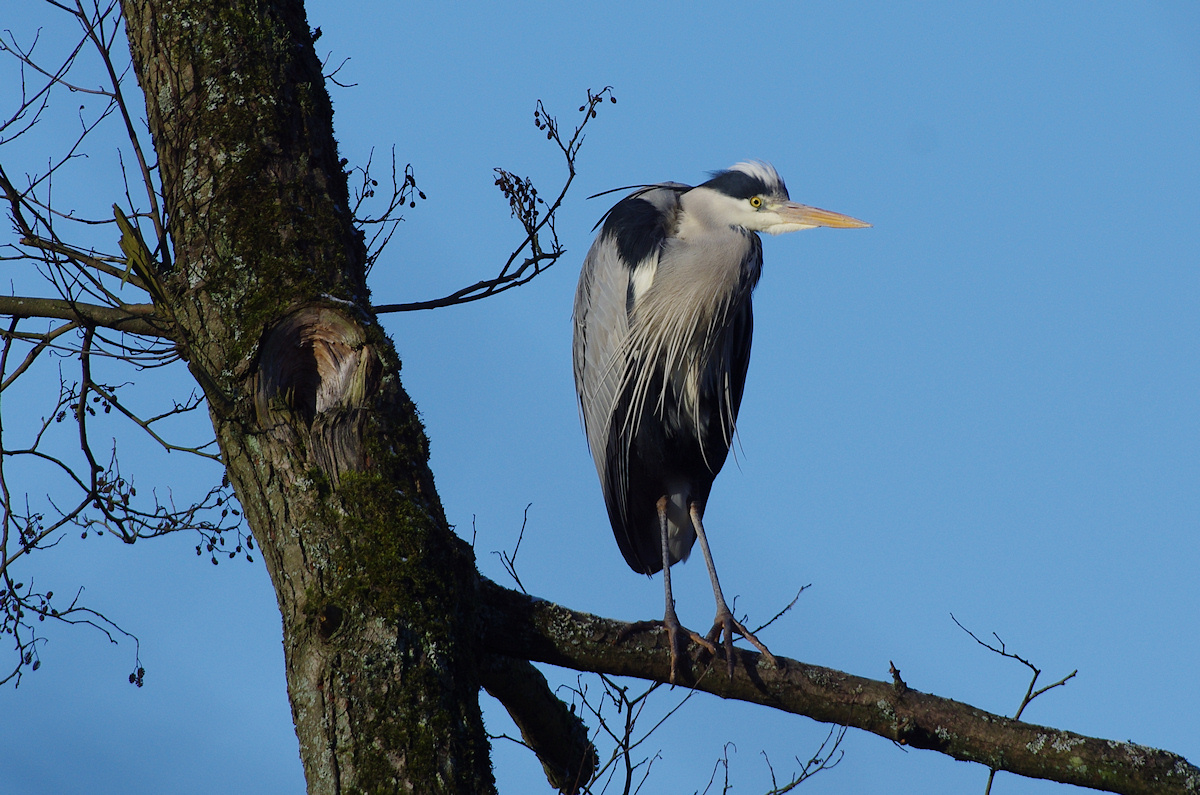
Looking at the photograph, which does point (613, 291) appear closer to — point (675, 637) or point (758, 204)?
point (758, 204)

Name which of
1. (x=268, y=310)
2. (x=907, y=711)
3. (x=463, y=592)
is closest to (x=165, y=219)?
(x=268, y=310)

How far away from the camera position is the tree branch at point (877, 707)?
Answer: 2.51m

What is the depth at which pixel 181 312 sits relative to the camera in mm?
2506

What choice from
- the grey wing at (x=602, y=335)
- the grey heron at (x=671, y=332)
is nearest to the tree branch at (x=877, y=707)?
the grey heron at (x=671, y=332)

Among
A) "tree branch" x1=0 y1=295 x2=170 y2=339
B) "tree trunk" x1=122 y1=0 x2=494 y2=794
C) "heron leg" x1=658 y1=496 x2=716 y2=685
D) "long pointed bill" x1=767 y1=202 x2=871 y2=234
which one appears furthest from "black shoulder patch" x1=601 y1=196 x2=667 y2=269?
"tree branch" x1=0 y1=295 x2=170 y2=339

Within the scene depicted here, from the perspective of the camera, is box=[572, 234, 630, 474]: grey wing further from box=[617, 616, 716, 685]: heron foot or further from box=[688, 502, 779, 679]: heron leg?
box=[617, 616, 716, 685]: heron foot

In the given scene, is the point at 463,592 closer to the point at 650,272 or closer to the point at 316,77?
the point at 316,77

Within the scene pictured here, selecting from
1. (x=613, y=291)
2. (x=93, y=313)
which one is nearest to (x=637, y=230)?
(x=613, y=291)

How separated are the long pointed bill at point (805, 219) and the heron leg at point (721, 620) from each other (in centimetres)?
123

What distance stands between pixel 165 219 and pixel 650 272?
6.39 feet

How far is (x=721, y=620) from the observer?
3.35 m

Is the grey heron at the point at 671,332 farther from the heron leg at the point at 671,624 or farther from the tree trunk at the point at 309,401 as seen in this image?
the tree trunk at the point at 309,401

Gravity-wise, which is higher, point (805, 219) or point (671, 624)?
point (805, 219)

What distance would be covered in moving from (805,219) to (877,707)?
2.01 metres
